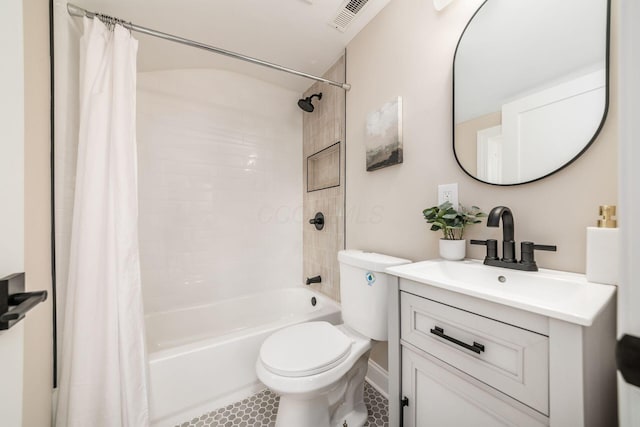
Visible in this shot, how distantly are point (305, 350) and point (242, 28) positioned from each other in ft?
6.42

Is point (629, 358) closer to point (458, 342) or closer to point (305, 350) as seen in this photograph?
point (458, 342)

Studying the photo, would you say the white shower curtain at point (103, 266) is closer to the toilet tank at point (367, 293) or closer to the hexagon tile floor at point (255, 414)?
the hexagon tile floor at point (255, 414)

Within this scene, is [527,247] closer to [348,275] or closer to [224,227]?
[348,275]

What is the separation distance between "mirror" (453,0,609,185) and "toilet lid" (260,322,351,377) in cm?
98

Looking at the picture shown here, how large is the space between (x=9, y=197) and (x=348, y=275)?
1.19 m

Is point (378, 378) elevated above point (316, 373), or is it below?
below

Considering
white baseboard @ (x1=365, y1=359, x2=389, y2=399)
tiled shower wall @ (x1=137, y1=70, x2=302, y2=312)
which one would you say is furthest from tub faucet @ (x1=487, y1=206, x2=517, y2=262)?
tiled shower wall @ (x1=137, y1=70, x2=302, y2=312)

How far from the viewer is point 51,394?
3.36 feet

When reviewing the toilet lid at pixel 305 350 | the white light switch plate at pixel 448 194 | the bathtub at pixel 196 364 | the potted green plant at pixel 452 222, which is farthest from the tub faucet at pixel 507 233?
the bathtub at pixel 196 364

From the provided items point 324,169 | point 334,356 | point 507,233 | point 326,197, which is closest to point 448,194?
point 507,233

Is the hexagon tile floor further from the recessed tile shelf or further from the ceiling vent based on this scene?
the ceiling vent

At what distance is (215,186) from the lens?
2008 millimetres

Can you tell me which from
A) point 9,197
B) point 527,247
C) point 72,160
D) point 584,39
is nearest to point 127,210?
point 72,160

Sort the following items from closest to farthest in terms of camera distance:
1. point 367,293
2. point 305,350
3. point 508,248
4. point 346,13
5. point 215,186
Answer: point 508,248, point 305,350, point 367,293, point 346,13, point 215,186
